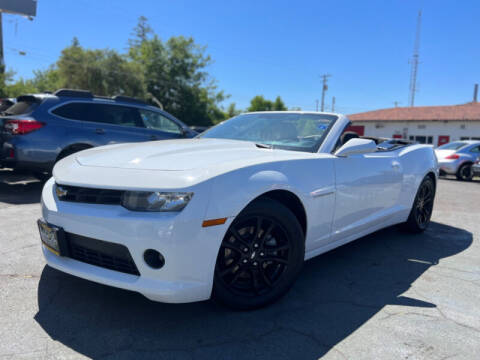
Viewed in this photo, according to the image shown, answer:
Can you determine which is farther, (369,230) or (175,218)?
(369,230)

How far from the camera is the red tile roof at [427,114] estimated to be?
31.0 meters

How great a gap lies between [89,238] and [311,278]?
5.90 ft

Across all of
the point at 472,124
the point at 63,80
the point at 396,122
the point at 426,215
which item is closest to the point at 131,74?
the point at 63,80

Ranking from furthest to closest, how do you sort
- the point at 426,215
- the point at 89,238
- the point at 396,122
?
the point at 396,122 → the point at 426,215 → the point at 89,238

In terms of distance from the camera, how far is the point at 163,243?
1.98 meters

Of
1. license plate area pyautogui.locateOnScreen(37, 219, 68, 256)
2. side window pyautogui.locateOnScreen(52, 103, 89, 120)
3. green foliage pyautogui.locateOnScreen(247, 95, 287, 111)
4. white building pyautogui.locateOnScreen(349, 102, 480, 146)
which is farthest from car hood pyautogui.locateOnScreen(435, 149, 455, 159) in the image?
green foliage pyautogui.locateOnScreen(247, 95, 287, 111)

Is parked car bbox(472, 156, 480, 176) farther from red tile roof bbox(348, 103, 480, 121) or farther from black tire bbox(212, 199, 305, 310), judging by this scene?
red tile roof bbox(348, 103, 480, 121)

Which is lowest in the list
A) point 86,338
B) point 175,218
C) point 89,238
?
point 86,338

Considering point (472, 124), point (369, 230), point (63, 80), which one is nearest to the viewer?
point (369, 230)

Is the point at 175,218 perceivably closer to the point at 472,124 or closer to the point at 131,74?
the point at 472,124

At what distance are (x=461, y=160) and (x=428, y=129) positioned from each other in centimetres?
2121

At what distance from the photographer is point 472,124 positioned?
96.8 feet

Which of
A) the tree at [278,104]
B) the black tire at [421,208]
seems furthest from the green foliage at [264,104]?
the black tire at [421,208]

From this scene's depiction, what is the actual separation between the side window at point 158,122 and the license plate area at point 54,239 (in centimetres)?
507
